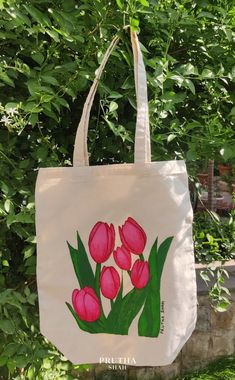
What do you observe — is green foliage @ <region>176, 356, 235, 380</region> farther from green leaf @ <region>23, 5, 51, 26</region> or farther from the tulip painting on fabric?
green leaf @ <region>23, 5, 51, 26</region>

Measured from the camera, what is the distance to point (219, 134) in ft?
4.83

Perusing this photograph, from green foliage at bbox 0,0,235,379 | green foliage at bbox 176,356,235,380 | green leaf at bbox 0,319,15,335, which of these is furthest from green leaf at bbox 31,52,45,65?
green foliage at bbox 176,356,235,380

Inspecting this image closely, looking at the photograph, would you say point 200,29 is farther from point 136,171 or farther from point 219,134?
point 136,171

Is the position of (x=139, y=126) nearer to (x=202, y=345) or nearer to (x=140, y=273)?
(x=140, y=273)

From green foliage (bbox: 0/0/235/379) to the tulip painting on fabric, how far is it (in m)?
0.30

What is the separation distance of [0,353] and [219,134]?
37.7 inches

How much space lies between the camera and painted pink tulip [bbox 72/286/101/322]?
3.78ft

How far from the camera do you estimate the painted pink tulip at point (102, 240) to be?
112 cm

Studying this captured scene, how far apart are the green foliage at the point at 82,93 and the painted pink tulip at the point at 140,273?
384 mm

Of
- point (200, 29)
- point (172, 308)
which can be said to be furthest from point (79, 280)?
point (200, 29)

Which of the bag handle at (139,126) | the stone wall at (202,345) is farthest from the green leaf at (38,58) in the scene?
the stone wall at (202,345)

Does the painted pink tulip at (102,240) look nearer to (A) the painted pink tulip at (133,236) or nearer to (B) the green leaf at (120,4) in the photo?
(A) the painted pink tulip at (133,236)

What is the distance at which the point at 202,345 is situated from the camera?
2822mm

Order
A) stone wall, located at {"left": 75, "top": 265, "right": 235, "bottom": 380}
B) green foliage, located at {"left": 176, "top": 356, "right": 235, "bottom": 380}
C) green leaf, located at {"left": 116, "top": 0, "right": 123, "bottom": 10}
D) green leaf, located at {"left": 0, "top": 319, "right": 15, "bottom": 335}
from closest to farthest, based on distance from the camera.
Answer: green leaf, located at {"left": 116, "top": 0, "right": 123, "bottom": 10} < green leaf, located at {"left": 0, "top": 319, "right": 15, "bottom": 335} < stone wall, located at {"left": 75, "top": 265, "right": 235, "bottom": 380} < green foliage, located at {"left": 176, "top": 356, "right": 235, "bottom": 380}
